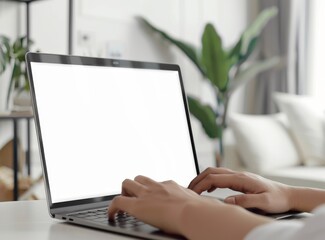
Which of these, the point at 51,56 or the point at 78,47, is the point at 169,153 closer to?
the point at 51,56

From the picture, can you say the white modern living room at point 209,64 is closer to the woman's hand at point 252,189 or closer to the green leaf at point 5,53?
the green leaf at point 5,53

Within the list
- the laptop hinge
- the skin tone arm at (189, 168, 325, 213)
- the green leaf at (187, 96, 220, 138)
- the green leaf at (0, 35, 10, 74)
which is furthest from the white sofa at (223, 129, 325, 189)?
the laptop hinge

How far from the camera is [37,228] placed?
2.41ft

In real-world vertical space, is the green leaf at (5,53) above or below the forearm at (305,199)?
above

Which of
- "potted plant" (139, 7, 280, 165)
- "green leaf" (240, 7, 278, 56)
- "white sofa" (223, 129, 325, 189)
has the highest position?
"green leaf" (240, 7, 278, 56)

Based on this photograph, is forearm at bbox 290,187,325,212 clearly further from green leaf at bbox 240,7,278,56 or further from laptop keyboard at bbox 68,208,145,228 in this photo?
green leaf at bbox 240,7,278,56

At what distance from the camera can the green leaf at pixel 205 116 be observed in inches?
123

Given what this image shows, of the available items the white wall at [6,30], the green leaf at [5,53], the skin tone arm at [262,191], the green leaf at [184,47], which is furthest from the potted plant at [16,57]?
the skin tone arm at [262,191]

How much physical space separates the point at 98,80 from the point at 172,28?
8.19 feet

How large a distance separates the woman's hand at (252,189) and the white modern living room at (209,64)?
1.03 m

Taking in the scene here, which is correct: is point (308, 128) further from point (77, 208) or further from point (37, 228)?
point (37, 228)

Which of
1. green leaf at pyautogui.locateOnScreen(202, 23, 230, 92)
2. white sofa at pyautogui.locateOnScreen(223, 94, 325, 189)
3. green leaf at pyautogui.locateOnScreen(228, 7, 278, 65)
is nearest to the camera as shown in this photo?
white sofa at pyautogui.locateOnScreen(223, 94, 325, 189)

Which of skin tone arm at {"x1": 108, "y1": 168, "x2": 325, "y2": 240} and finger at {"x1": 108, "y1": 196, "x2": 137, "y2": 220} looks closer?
skin tone arm at {"x1": 108, "y1": 168, "x2": 325, "y2": 240}

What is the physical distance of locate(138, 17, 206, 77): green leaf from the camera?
10.3 ft
